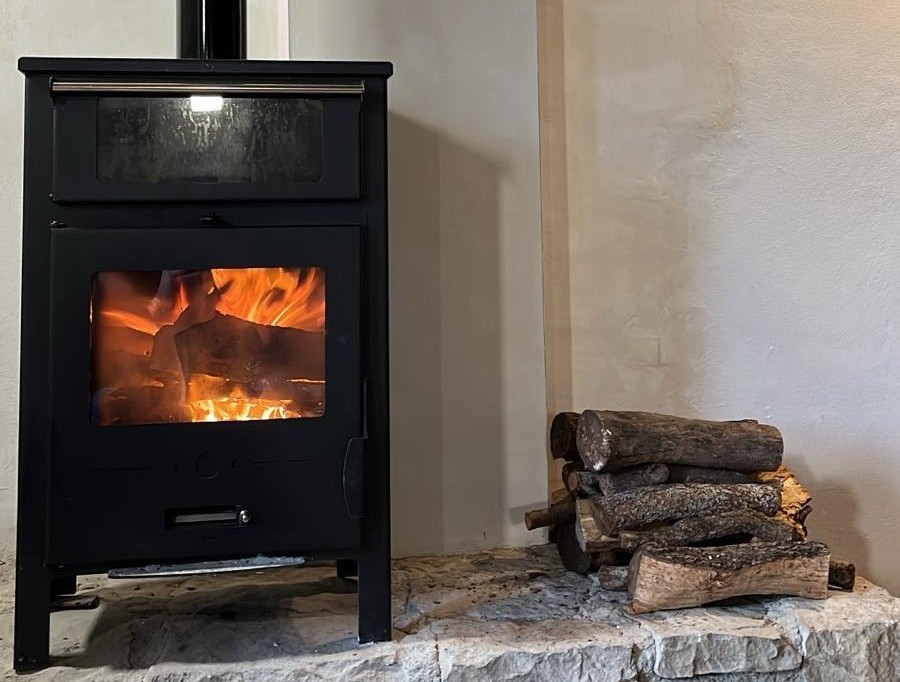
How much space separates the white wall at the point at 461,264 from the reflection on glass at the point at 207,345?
48cm

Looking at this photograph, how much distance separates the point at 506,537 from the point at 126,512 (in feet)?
2.98

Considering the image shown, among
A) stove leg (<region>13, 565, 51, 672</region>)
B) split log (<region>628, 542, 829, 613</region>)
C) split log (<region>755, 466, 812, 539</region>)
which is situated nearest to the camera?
stove leg (<region>13, 565, 51, 672</region>)

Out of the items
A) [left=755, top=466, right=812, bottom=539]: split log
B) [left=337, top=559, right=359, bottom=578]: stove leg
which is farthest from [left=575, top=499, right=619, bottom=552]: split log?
[left=337, top=559, right=359, bottom=578]: stove leg

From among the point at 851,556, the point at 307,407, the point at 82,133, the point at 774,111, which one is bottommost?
the point at 851,556

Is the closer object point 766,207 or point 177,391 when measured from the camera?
point 177,391

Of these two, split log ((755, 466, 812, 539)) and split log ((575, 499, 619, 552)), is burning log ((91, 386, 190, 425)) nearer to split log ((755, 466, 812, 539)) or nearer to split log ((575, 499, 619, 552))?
split log ((575, 499, 619, 552))

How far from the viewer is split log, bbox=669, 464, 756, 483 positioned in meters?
1.67

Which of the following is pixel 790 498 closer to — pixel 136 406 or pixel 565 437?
pixel 565 437

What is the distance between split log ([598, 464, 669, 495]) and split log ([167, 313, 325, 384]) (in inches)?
25.7

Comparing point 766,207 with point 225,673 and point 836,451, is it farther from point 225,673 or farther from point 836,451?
point 225,673

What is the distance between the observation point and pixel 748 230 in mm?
2049

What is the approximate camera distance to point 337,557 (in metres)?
1.35

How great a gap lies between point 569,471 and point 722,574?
0.46m

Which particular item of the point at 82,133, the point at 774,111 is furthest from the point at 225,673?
the point at 774,111
